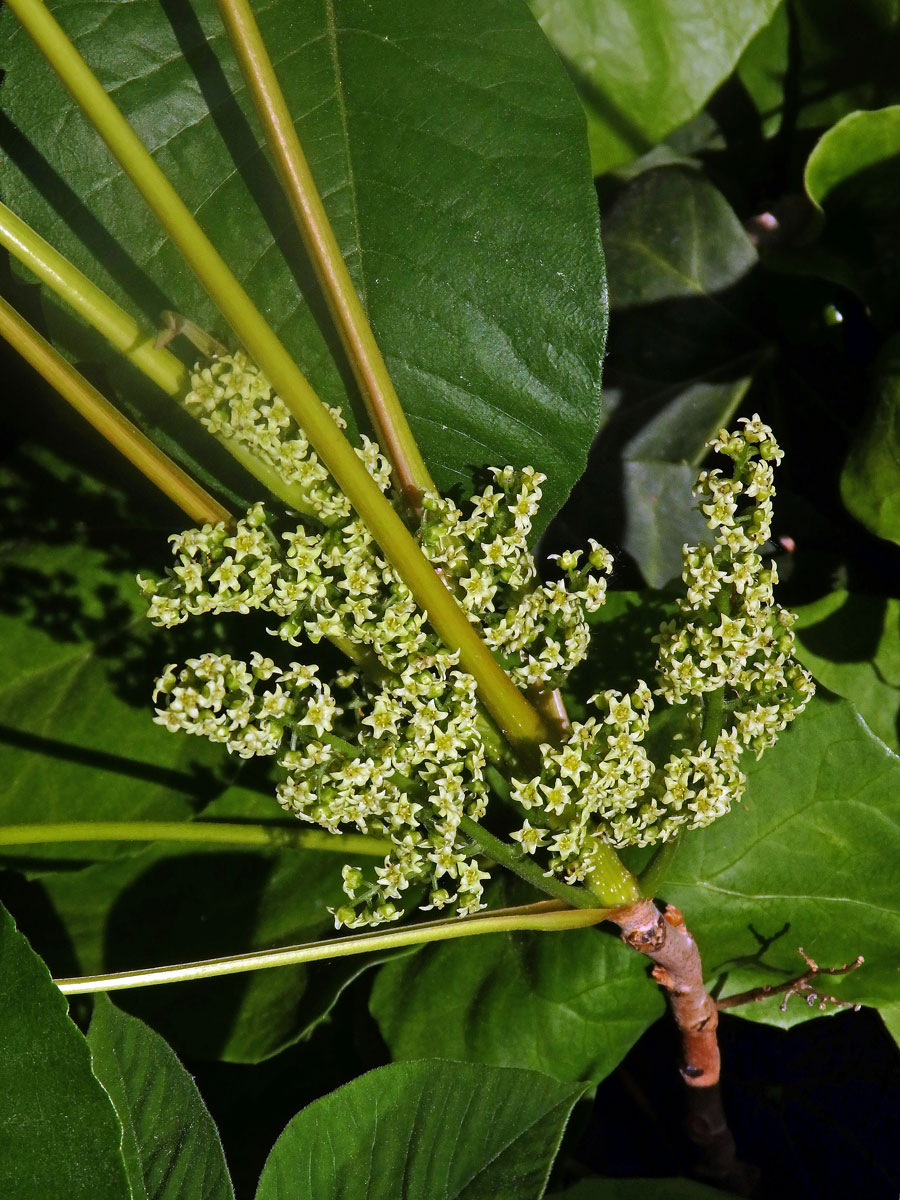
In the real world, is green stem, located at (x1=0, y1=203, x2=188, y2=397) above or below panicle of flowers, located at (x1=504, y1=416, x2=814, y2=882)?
above

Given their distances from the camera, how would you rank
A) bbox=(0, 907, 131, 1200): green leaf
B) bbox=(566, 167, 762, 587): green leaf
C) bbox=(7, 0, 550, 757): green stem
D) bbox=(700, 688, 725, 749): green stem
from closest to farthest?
bbox=(7, 0, 550, 757): green stem < bbox=(0, 907, 131, 1200): green leaf < bbox=(700, 688, 725, 749): green stem < bbox=(566, 167, 762, 587): green leaf

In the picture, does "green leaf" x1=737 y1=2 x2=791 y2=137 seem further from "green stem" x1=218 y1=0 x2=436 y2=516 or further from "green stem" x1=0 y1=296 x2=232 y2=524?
"green stem" x1=0 y1=296 x2=232 y2=524

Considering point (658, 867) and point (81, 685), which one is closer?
point (658, 867)

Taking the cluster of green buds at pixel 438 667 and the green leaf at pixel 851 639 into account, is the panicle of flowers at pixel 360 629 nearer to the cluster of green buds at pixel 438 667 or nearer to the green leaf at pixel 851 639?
the cluster of green buds at pixel 438 667

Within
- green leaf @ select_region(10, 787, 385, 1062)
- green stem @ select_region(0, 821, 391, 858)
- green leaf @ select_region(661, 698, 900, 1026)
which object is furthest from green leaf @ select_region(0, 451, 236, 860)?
green leaf @ select_region(661, 698, 900, 1026)

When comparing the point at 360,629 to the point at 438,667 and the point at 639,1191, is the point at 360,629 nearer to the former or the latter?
the point at 438,667

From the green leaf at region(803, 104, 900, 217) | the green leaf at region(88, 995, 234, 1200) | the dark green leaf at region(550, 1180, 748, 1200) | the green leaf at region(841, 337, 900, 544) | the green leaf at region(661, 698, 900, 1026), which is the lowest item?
the dark green leaf at region(550, 1180, 748, 1200)

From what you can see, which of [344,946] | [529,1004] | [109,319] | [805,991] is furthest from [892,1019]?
[109,319]
